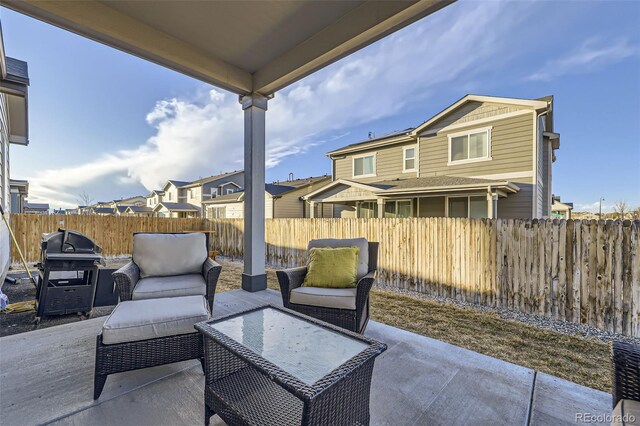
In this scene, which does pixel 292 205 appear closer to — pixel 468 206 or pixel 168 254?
pixel 468 206

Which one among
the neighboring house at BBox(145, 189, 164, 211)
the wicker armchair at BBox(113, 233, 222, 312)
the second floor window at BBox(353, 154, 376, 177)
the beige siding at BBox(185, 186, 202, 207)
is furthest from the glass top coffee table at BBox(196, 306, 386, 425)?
the neighboring house at BBox(145, 189, 164, 211)

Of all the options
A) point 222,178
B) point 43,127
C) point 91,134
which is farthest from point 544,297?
point 222,178

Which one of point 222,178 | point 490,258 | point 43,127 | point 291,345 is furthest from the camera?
point 222,178

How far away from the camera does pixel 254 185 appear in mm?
4578

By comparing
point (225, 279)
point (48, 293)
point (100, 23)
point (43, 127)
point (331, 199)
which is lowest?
point (225, 279)

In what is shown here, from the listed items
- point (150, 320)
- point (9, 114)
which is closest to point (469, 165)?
point (150, 320)

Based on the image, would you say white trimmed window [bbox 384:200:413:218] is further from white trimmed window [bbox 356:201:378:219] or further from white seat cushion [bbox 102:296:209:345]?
white seat cushion [bbox 102:296:209:345]

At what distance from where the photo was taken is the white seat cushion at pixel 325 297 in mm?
2670

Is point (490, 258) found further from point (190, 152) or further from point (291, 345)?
point (190, 152)

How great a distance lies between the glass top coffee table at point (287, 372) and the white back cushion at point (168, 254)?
1.71 meters

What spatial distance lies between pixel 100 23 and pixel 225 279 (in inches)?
186

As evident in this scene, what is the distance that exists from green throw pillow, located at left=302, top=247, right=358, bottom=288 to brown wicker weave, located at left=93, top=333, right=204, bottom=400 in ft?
4.42

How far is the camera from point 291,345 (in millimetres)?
1626

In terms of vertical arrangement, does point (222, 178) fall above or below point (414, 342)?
above
